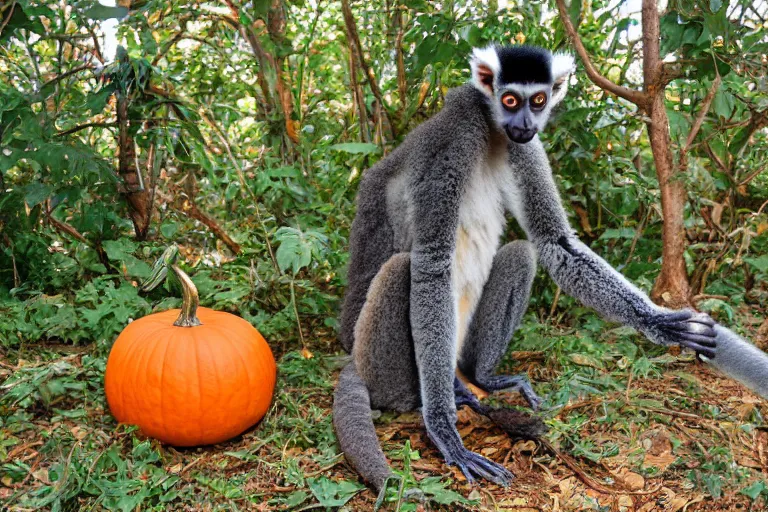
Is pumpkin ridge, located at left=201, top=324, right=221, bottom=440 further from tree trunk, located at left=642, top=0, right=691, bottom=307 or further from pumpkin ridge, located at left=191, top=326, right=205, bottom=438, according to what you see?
tree trunk, located at left=642, top=0, right=691, bottom=307

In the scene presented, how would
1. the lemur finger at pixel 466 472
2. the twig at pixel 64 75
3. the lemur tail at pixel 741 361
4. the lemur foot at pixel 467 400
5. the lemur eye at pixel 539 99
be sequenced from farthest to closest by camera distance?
1. the twig at pixel 64 75
2. the lemur foot at pixel 467 400
3. the lemur eye at pixel 539 99
4. the lemur tail at pixel 741 361
5. the lemur finger at pixel 466 472

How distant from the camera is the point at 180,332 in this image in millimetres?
4129

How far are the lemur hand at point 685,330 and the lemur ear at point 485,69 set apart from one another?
1.91 m

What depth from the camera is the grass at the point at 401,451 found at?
11.6 feet

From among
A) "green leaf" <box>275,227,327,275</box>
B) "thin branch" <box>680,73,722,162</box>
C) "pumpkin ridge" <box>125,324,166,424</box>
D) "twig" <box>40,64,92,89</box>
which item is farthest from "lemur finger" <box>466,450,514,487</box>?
"twig" <box>40,64,92,89</box>

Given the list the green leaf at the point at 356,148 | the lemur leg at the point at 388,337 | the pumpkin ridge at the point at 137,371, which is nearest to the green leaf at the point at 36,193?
the pumpkin ridge at the point at 137,371

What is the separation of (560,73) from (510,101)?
1.66 feet

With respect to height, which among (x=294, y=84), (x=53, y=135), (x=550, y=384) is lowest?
(x=550, y=384)

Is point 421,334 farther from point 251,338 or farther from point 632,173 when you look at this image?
point 632,173

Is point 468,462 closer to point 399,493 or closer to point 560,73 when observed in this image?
point 399,493

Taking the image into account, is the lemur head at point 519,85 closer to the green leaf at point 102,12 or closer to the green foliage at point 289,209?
the green foliage at point 289,209

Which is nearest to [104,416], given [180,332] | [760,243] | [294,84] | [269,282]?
[180,332]

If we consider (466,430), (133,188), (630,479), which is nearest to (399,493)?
(466,430)

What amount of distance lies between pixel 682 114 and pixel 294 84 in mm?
3551
